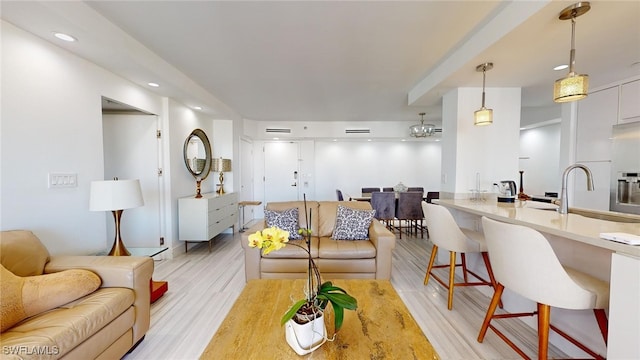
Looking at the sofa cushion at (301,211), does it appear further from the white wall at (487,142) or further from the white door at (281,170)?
the white door at (281,170)

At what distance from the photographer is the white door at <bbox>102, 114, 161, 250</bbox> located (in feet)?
10.7

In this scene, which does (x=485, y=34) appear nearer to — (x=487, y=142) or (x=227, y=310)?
(x=487, y=142)

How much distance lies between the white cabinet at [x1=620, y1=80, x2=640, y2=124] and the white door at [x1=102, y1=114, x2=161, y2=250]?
5.85 meters

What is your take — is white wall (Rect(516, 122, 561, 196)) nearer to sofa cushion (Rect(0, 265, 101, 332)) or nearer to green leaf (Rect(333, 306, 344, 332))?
green leaf (Rect(333, 306, 344, 332))

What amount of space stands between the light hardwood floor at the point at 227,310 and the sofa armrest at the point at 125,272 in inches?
9.1

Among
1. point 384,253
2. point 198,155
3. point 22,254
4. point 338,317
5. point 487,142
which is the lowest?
point 384,253

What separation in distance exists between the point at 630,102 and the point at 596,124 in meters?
0.37

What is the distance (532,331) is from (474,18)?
254 cm

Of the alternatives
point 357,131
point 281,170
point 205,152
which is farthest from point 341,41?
point 281,170

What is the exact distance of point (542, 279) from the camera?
1264mm

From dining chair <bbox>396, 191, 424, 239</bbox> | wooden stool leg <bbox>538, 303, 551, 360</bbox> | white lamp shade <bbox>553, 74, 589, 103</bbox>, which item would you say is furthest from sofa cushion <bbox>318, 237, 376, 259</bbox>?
dining chair <bbox>396, 191, 424, 239</bbox>

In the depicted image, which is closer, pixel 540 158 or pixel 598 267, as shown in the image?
pixel 598 267

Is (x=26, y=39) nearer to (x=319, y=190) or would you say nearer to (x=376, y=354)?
(x=376, y=354)

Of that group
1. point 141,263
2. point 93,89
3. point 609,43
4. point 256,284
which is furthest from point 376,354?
point 93,89
